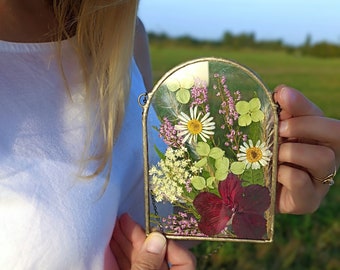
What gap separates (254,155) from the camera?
36.0 inches

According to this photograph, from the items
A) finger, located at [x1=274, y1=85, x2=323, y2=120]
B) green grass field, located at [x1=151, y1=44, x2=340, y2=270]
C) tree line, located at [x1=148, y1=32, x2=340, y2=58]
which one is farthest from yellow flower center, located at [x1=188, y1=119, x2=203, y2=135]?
tree line, located at [x1=148, y1=32, x2=340, y2=58]

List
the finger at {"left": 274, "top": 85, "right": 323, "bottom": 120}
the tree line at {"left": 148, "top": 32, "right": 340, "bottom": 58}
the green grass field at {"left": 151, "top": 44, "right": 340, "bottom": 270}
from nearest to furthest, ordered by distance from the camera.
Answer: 1. the finger at {"left": 274, "top": 85, "right": 323, "bottom": 120}
2. the green grass field at {"left": 151, "top": 44, "right": 340, "bottom": 270}
3. the tree line at {"left": 148, "top": 32, "right": 340, "bottom": 58}

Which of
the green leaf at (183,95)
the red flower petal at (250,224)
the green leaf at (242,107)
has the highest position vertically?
the green leaf at (183,95)

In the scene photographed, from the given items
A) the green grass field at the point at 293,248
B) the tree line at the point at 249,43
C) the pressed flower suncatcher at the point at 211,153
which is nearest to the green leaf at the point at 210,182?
the pressed flower suncatcher at the point at 211,153

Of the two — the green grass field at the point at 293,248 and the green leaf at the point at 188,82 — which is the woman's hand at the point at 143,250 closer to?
the green leaf at the point at 188,82

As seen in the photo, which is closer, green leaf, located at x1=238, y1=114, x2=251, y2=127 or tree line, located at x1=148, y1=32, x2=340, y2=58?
green leaf, located at x1=238, y1=114, x2=251, y2=127

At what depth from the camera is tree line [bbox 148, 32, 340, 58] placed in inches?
394

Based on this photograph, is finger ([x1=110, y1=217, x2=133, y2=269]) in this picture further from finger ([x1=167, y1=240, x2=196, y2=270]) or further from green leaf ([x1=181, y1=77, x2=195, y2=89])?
green leaf ([x1=181, y1=77, x2=195, y2=89])

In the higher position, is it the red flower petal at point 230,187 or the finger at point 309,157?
the finger at point 309,157

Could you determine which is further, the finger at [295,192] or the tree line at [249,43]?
the tree line at [249,43]

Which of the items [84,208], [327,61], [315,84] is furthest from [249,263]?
[327,61]

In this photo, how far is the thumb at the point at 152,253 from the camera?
92 centimetres

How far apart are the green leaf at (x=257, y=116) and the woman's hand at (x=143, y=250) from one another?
21 cm

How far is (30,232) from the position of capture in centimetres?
92
